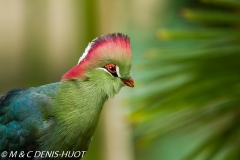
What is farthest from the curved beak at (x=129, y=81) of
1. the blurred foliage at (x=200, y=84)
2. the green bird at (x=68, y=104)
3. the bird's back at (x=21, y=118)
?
the blurred foliage at (x=200, y=84)

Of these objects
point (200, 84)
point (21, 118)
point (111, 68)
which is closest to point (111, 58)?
point (111, 68)

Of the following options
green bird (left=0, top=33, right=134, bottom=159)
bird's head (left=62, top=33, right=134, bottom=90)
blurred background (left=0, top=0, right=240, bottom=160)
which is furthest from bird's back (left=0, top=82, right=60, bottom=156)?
blurred background (left=0, top=0, right=240, bottom=160)

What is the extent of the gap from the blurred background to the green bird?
28cm

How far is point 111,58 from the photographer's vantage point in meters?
0.69

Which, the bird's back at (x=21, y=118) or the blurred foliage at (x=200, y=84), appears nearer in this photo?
the bird's back at (x=21, y=118)

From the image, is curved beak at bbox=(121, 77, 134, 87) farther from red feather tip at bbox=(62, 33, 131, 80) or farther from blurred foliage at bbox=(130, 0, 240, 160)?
blurred foliage at bbox=(130, 0, 240, 160)

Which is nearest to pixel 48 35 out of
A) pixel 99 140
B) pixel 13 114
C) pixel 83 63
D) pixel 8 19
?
pixel 8 19

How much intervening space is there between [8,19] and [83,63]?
1.48 meters

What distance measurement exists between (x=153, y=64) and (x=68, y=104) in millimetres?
376

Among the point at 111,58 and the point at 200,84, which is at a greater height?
the point at 111,58

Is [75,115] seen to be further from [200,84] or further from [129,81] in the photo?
[200,84]

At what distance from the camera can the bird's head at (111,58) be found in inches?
26.6

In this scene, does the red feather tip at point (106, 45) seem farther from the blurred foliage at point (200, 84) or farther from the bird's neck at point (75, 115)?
the blurred foliage at point (200, 84)

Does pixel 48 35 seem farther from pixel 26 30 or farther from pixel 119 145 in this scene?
pixel 119 145
